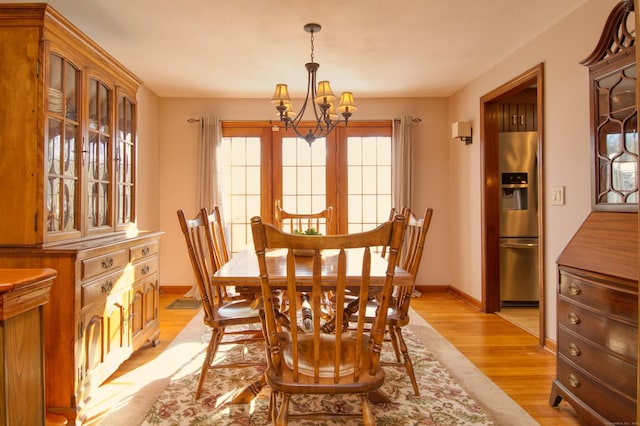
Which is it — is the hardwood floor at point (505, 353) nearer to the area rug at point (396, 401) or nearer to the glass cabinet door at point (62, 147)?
the area rug at point (396, 401)

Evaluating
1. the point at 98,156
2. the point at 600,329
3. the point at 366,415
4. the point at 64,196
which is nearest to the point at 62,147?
the point at 64,196

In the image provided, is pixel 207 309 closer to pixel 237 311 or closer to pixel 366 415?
pixel 237 311

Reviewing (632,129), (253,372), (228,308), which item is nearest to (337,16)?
(632,129)

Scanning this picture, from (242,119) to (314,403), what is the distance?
3901mm

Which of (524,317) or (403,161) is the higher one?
(403,161)

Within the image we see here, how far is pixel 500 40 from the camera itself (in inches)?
139

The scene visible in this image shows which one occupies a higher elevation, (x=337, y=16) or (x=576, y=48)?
(x=337, y=16)

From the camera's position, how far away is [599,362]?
1896 millimetres

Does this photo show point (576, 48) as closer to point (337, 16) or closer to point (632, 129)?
point (632, 129)

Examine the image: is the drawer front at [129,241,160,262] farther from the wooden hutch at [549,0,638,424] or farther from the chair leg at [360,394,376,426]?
the wooden hutch at [549,0,638,424]

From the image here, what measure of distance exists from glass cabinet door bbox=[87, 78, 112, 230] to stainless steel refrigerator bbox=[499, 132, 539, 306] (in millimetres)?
3775

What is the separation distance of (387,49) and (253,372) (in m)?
2.93

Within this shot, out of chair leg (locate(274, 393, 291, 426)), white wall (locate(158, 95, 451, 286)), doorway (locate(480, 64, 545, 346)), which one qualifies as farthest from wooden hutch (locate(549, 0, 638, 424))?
white wall (locate(158, 95, 451, 286))

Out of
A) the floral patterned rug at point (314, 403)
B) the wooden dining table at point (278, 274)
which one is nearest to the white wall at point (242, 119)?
the floral patterned rug at point (314, 403)
